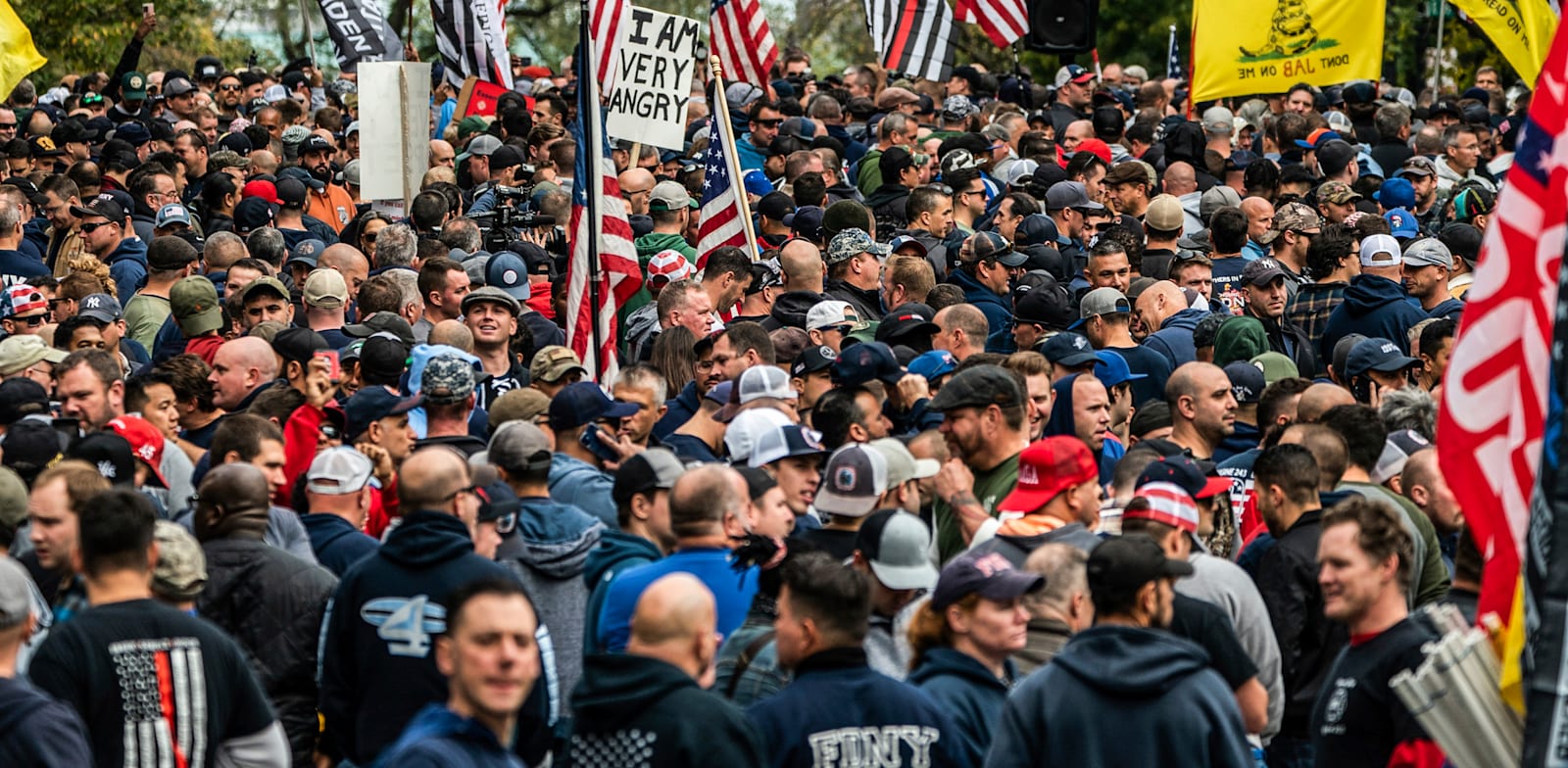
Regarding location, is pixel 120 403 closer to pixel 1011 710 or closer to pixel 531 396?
pixel 531 396

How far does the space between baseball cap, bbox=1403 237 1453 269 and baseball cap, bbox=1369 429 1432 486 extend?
12.8 ft

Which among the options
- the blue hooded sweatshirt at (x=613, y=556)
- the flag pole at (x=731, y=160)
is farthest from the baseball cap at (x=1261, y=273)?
the blue hooded sweatshirt at (x=613, y=556)

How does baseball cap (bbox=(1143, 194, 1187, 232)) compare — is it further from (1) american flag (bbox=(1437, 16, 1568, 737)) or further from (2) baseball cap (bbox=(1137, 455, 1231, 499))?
(1) american flag (bbox=(1437, 16, 1568, 737))

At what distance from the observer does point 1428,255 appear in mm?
12164

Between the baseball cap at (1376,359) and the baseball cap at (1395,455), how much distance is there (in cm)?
182

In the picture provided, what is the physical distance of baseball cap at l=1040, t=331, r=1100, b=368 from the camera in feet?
32.7

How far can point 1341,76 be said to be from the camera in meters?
19.5

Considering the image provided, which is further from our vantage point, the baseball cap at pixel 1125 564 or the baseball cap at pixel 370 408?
the baseball cap at pixel 370 408

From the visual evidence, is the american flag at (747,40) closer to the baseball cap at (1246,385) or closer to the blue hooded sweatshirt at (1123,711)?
the baseball cap at (1246,385)

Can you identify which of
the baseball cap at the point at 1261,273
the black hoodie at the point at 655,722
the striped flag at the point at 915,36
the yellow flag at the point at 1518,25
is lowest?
the black hoodie at the point at 655,722

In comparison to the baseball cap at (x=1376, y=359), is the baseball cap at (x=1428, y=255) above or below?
above

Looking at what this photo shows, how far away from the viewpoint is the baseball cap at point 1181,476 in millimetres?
7328

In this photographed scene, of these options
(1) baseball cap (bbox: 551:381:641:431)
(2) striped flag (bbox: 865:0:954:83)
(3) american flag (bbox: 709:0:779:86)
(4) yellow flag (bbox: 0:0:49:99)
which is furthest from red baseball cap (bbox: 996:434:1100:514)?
(2) striped flag (bbox: 865:0:954:83)

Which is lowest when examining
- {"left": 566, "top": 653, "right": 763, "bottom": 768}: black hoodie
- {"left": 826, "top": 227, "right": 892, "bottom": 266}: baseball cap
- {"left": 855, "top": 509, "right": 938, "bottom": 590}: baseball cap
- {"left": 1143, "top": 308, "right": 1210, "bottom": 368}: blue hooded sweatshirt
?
{"left": 566, "top": 653, "right": 763, "bottom": 768}: black hoodie
